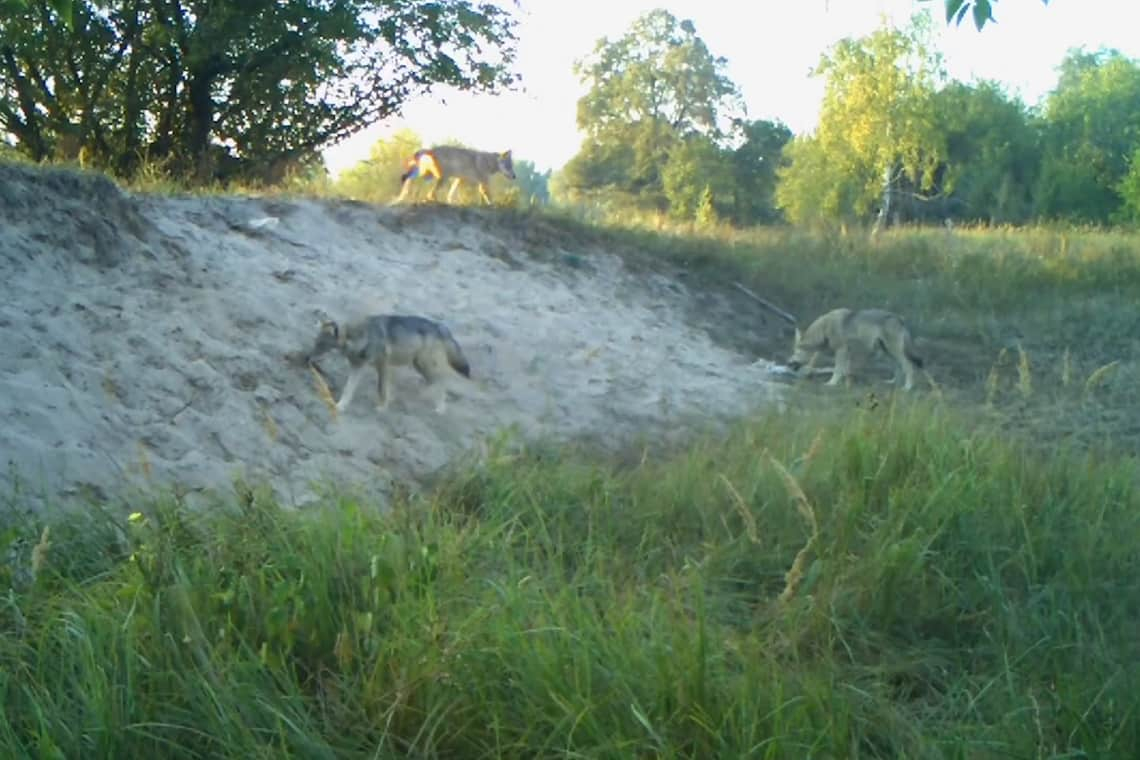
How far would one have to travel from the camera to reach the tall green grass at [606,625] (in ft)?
14.5

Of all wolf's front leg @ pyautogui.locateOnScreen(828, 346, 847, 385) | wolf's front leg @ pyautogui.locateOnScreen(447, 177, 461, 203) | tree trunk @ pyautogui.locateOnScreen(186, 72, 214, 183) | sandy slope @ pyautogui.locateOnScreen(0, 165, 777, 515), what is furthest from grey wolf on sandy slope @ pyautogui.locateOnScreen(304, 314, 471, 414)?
tree trunk @ pyautogui.locateOnScreen(186, 72, 214, 183)

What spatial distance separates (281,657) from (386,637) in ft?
1.25

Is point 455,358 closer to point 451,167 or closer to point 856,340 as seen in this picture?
point 856,340

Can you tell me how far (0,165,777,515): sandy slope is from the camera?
828 cm

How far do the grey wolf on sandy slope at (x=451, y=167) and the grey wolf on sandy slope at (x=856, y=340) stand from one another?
5240mm

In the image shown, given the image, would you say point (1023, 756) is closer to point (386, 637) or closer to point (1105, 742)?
point (1105, 742)

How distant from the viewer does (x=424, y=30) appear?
19.6 metres

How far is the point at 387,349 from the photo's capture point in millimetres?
10078

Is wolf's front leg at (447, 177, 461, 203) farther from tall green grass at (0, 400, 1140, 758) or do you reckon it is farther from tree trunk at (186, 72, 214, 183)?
tall green grass at (0, 400, 1140, 758)

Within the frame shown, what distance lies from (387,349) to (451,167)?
27.3ft

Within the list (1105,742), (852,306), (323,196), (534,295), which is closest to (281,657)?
(1105,742)

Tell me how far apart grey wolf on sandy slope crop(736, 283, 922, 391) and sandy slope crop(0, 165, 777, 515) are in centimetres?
63

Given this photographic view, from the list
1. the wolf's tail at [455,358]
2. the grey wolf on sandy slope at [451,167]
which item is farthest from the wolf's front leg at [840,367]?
the grey wolf on sandy slope at [451,167]

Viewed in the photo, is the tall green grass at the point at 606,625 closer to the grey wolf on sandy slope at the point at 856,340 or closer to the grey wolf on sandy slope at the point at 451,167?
the grey wolf on sandy slope at the point at 856,340
